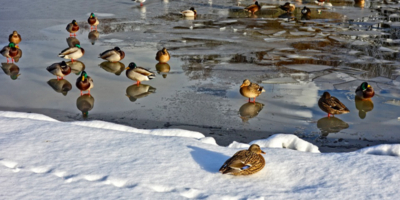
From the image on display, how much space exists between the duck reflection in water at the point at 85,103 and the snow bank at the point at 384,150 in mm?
4271

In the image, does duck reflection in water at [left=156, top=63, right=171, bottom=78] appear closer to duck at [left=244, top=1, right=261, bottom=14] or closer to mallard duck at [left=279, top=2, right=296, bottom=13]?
A: duck at [left=244, top=1, right=261, bottom=14]

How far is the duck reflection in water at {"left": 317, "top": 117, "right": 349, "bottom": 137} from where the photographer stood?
7027 mm

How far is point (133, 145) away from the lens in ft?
18.3

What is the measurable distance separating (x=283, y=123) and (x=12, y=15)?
12.7m

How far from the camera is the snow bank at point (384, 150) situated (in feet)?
19.5

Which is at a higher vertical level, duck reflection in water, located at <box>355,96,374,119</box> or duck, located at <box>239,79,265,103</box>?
duck, located at <box>239,79,265,103</box>

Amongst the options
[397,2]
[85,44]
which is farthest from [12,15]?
[397,2]

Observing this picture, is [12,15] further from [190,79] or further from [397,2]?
[397,2]

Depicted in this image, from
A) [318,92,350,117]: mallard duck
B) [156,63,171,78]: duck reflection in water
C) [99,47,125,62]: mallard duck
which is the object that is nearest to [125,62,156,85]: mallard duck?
[156,63,171,78]: duck reflection in water

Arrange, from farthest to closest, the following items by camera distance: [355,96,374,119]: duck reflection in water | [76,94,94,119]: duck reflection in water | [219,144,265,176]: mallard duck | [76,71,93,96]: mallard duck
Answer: [76,71,93,96]: mallard duck → [355,96,374,119]: duck reflection in water → [76,94,94,119]: duck reflection in water → [219,144,265,176]: mallard duck

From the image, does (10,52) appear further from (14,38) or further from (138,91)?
(138,91)

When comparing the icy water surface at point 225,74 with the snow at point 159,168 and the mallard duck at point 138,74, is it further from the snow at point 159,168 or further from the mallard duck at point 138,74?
the snow at point 159,168

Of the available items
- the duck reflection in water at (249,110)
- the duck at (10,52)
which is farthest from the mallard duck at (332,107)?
the duck at (10,52)

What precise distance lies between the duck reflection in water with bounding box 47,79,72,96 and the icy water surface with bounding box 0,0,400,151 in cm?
2
